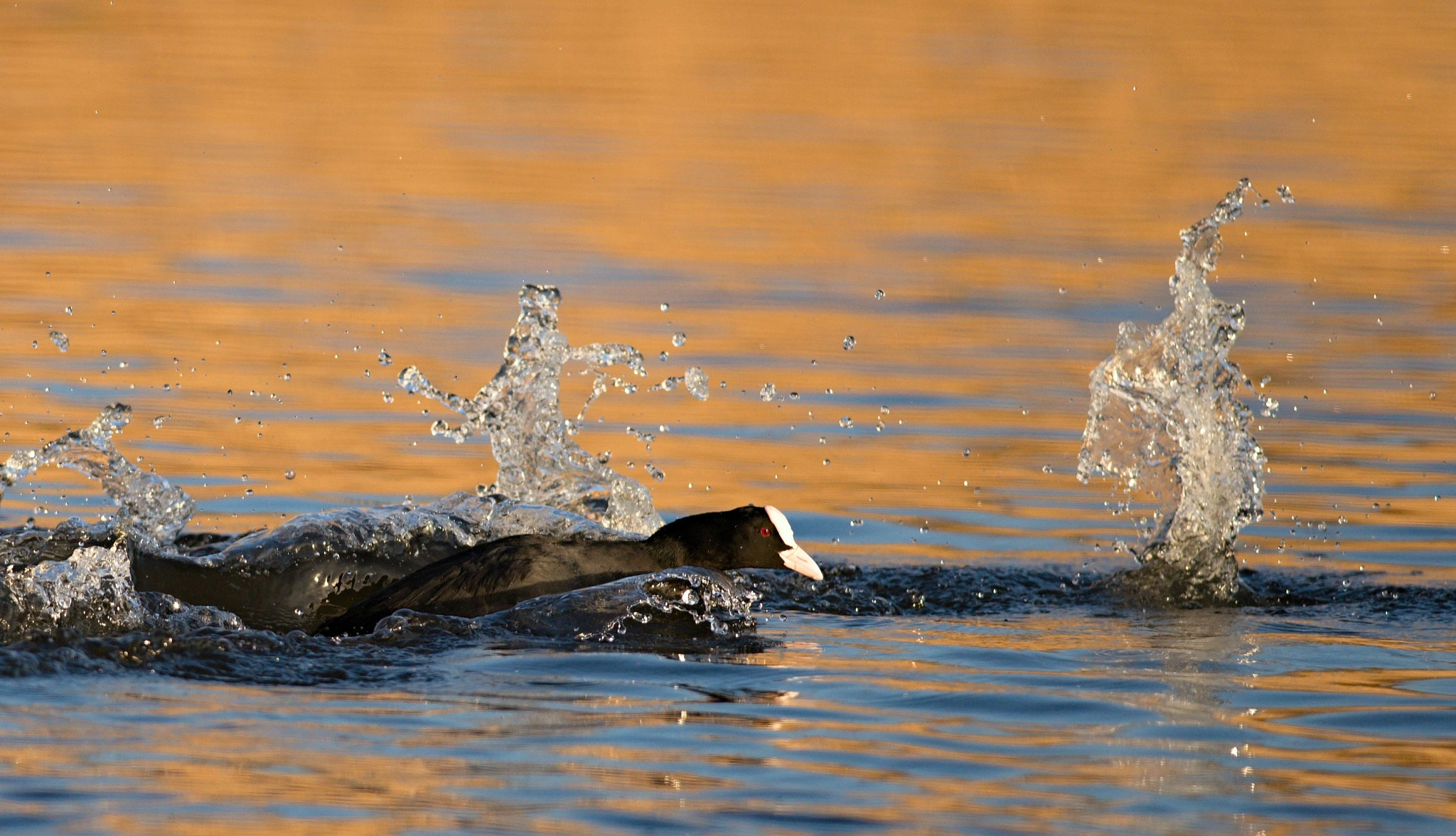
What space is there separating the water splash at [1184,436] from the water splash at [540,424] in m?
1.75

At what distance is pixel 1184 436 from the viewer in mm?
7488

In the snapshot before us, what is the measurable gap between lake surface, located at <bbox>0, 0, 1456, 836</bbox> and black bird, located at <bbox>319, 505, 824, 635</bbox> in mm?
234

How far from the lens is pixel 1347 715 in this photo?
5.15 m

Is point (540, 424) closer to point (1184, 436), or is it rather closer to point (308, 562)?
point (308, 562)

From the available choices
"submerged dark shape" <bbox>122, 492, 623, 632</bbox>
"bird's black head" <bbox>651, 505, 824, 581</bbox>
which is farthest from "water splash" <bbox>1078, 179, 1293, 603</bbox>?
"submerged dark shape" <bbox>122, 492, 623, 632</bbox>

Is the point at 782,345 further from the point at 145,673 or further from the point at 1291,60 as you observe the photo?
the point at 1291,60

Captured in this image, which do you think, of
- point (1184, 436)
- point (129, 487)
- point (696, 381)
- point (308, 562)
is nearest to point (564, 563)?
point (308, 562)

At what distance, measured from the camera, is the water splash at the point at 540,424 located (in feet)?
25.3

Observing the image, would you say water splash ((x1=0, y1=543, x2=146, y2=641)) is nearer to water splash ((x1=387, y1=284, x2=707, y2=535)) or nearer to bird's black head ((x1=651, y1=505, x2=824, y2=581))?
bird's black head ((x1=651, y1=505, x2=824, y2=581))

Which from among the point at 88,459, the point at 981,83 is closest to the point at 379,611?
the point at 88,459

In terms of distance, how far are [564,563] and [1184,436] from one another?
241 centimetres

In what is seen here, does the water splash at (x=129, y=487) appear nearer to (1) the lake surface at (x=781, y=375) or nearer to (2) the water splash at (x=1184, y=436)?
(1) the lake surface at (x=781, y=375)

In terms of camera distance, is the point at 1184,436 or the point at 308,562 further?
the point at 1184,436

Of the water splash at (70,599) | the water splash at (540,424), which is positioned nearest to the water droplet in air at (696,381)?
the water splash at (540,424)
